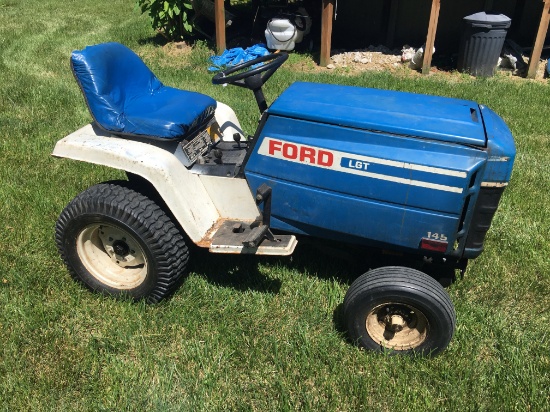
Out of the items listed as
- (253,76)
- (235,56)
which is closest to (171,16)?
(235,56)

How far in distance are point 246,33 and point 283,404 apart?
300 inches

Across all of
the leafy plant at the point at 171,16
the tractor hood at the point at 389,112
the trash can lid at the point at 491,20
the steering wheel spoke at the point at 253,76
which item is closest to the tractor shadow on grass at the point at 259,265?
the tractor hood at the point at 389,112

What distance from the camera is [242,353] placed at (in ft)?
8.61

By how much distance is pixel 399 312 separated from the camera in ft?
8.43

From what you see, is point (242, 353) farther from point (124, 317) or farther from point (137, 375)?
point (124, 317)

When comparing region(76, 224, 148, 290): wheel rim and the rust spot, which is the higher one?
the rust spot

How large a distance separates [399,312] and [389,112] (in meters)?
1.00

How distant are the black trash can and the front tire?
20.0 feet

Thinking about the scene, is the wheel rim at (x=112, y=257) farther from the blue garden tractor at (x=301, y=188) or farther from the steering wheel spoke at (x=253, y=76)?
the steering wheel spoke at (x=253, y=76)

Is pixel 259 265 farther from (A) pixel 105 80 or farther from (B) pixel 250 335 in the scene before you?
(A) pixel 105 80

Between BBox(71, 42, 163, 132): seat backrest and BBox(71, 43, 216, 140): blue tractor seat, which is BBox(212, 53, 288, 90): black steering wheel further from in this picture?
BBox(71, 42, 163, 132): seat backrest

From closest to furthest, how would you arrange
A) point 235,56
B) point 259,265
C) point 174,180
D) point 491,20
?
point 174,180 → point 259,265 → point 491,20 → point 235,56

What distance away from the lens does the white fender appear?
2.63m

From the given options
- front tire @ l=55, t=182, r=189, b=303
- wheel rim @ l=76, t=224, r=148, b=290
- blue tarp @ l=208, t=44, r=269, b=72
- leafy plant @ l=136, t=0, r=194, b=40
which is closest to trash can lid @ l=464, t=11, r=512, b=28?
blue tarp @ l=208, t=44, r=269, b=72
